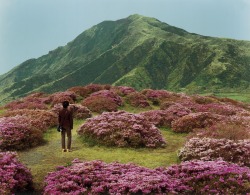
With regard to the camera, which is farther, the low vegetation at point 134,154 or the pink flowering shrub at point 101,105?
the pink flowering shrub at point 101,105

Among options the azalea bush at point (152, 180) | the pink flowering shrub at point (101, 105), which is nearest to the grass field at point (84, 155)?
the azalea bush at point (152, 180)

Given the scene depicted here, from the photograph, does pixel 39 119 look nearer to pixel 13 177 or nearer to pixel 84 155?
pixel 84 155

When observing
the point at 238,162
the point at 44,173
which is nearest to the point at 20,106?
the point at 44,173

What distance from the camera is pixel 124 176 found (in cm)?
1433

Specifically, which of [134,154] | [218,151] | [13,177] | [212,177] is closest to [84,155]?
[134,154]

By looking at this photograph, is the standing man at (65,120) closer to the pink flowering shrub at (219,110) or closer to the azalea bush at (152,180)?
the azalea bush at (152,180)

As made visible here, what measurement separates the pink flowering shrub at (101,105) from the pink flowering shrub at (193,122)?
356 inches

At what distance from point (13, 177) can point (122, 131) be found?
966 centimetres

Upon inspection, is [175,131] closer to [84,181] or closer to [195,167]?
[195,167]

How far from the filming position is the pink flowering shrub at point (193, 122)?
26125mm

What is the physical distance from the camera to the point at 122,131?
22.1 m

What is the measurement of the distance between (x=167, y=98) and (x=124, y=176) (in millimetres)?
29608

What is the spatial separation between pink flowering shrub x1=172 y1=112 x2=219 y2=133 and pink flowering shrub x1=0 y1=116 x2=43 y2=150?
11314mm

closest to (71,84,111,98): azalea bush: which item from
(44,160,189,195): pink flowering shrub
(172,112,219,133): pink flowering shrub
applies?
(172,112,219,133): pink flowering shrub
